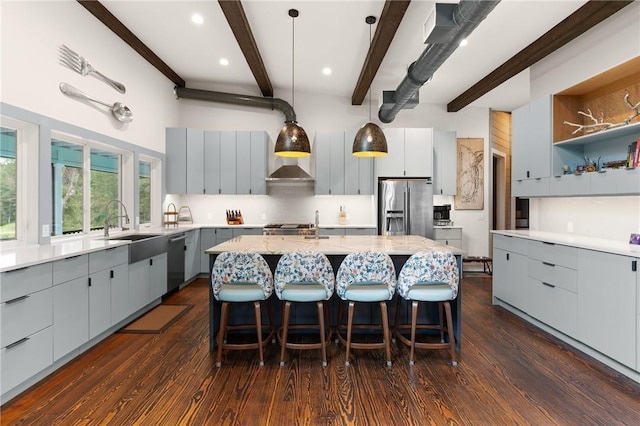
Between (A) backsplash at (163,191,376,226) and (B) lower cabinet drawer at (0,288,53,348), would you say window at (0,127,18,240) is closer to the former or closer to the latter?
(B) lower cabinet drawer at (0,288,53,348)

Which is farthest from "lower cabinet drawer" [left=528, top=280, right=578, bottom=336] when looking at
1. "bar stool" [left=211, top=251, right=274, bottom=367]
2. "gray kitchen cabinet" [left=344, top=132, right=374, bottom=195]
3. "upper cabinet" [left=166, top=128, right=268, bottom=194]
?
"upper cabinet" [left=166, top=128, right=268, bottom=194]

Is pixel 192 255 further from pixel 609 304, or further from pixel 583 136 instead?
pixel 583 136

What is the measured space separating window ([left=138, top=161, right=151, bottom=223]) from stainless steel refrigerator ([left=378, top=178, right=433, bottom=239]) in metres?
3.82

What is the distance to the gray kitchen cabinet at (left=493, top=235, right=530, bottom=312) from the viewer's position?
11.7 feet

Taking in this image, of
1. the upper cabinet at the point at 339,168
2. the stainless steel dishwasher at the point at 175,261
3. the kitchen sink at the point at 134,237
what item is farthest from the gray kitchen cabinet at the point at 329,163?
the kitchen sink at the point at 134,237

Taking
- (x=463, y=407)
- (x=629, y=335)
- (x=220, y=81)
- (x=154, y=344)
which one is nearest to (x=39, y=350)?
(x=154, y=344)

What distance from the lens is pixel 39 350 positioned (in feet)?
7.41

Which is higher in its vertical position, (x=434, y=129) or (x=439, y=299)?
(x=434, y=129)

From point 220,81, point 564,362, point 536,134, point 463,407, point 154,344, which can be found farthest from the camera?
point 220,81

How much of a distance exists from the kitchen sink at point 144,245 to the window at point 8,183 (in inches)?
34.0

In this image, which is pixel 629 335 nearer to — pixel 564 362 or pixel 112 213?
pixel 564 362

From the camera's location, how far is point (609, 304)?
8.30 feet

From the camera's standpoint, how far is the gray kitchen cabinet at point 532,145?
3.60 metres

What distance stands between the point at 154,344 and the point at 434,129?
5.59 m
